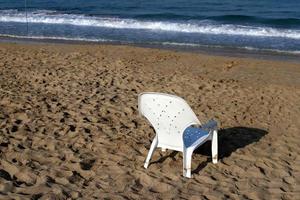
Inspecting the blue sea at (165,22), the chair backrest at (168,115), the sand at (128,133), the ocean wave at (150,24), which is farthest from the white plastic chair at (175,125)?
the ocean wave at (150,24)

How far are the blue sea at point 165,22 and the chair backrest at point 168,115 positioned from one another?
10786 millimetres

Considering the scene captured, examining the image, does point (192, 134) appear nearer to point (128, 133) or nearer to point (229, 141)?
point (229, 141)

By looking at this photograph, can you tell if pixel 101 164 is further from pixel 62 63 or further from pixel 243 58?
pixel 243 58

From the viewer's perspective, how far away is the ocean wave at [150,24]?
18653 millimetres

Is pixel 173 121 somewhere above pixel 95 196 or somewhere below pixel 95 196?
above

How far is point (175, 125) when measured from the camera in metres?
4.86

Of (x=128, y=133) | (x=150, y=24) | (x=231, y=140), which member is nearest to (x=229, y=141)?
(x=231, y=140)

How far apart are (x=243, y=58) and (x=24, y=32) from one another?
9.88 metres

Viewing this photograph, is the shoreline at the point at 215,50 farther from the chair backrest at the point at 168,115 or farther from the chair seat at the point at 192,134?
the chair backrest at the point at 168,115

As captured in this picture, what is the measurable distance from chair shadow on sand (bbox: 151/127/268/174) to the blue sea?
9149 mm

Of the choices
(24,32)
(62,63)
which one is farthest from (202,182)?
(24,32)

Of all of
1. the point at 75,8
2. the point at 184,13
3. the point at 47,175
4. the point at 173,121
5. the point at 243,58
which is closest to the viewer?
the point at 47,175

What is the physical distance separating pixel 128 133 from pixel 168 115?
3.97 feet

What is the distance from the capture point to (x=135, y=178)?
460cm
